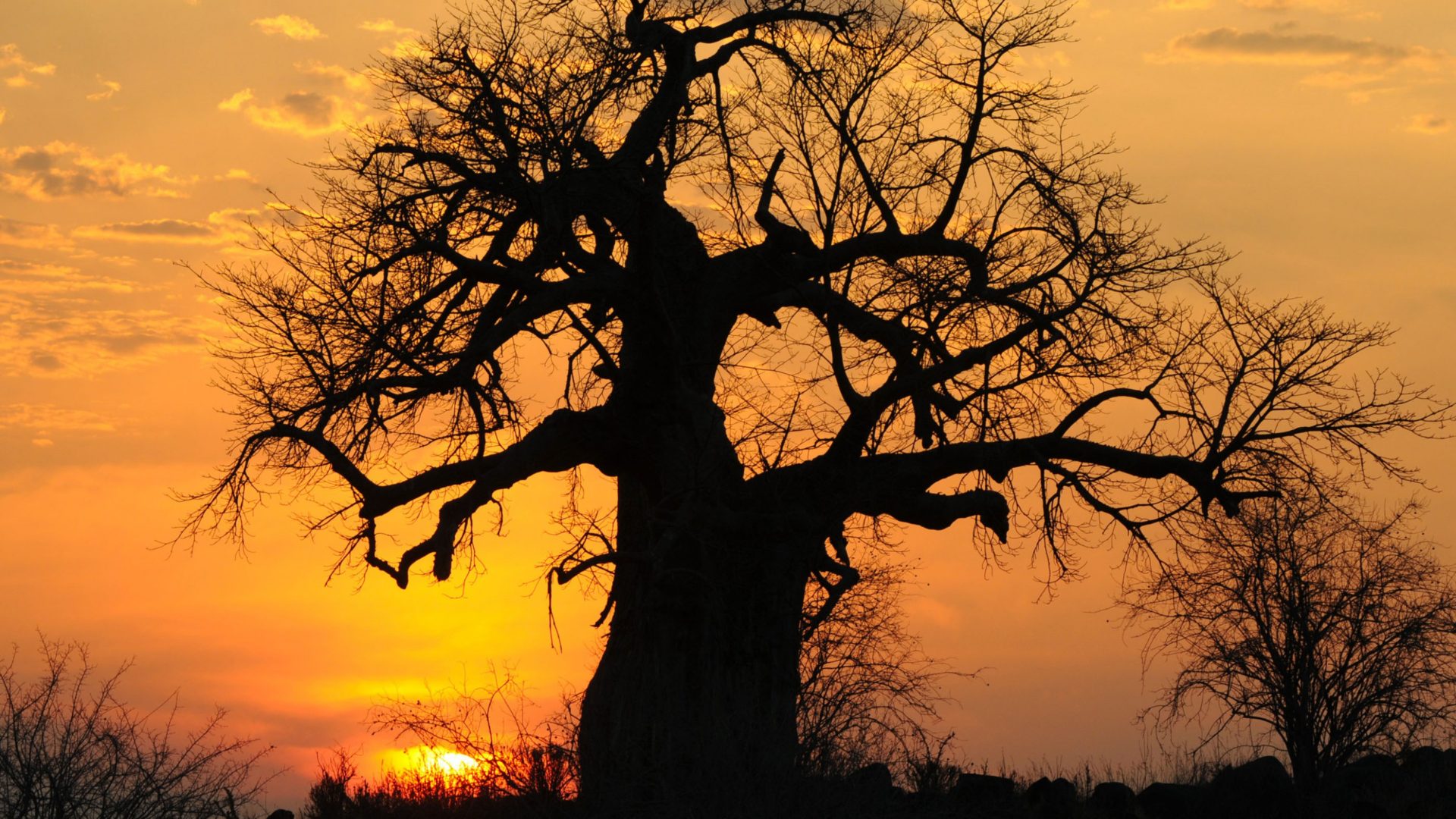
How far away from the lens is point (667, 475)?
15109mm

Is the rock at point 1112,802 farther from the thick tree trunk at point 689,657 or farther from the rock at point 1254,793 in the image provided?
the thick tree trunk at point 689,657

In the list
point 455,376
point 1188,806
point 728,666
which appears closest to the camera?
point 455,376

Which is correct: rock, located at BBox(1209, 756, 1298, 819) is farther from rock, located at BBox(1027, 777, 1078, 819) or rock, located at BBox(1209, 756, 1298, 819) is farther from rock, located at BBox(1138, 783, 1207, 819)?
rock, located at BBox(1027, 777, 1078, 819)

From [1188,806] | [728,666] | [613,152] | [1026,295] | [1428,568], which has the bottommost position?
[1188,806]

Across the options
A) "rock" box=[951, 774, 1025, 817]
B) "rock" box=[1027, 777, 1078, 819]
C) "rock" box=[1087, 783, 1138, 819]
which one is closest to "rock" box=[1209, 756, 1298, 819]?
"rock" box=[1087, 783, 1138, 819]

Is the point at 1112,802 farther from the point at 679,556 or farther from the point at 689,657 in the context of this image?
the point at 679,556

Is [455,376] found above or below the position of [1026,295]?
below

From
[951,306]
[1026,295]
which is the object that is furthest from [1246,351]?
[951,306]

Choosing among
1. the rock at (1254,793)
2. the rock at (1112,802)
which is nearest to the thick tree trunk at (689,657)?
the rock at (1112,802)

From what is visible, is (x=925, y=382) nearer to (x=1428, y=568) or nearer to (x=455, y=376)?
(x=455, y=376)

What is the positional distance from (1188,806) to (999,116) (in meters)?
8.97

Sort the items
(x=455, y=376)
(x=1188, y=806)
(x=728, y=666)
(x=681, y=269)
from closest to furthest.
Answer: (x=455, y=376) → (x=728, y=666) → (x=681, y=269) → (x=1188, y=806)

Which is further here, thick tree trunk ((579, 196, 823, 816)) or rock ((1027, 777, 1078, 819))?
rock ((1027, 777, 1078, 819))

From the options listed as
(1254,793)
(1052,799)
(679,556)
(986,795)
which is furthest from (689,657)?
(1254,793)
